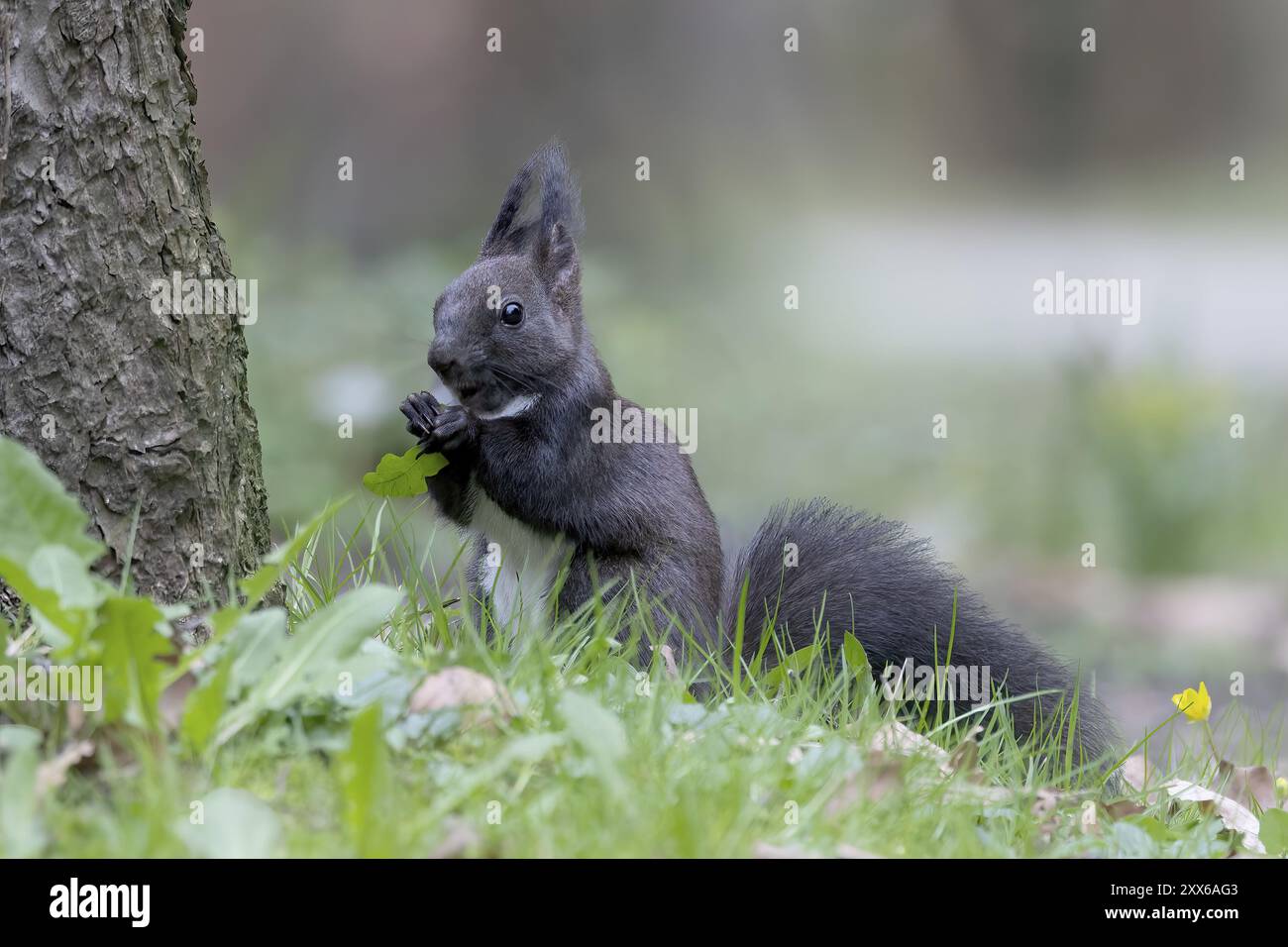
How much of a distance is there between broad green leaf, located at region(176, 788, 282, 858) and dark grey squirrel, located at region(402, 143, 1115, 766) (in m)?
1.39

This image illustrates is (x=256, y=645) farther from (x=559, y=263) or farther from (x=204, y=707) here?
(x=559, y=263)

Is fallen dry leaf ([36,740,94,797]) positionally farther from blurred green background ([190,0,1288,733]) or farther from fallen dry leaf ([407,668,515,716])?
blurred green background ([190,0,1288,733])

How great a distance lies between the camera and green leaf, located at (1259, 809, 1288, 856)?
228 cm

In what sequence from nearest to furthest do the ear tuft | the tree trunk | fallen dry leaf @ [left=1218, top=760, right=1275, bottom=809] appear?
the tree trunk → fallen dry leaf @ [left=1218, top=760, right=1275, bottom=809] → the ear tuft

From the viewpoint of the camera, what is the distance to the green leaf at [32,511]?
168 centimetres

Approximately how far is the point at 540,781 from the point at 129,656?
56 centimetres

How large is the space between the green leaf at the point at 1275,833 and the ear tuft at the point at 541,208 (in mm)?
2057

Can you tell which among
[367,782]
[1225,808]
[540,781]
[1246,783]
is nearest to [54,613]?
[367,782]

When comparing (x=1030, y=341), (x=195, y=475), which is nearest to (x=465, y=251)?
(x=1030, y=341)

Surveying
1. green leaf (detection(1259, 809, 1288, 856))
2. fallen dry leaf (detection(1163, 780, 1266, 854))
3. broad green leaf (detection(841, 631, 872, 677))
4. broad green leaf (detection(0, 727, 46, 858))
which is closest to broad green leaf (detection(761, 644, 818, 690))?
broad green leaf (detection(841, 631, 872, 677))

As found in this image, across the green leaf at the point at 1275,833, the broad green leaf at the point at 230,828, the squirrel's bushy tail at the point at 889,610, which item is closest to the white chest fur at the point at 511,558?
the squirrel's bushy tail at the point at 889,610

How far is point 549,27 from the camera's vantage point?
739cm

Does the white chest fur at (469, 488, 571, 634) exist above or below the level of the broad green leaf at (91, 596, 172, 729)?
above

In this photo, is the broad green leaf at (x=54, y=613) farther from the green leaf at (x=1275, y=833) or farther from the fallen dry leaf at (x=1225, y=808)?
the green leaf at (x=1275, y=833)
